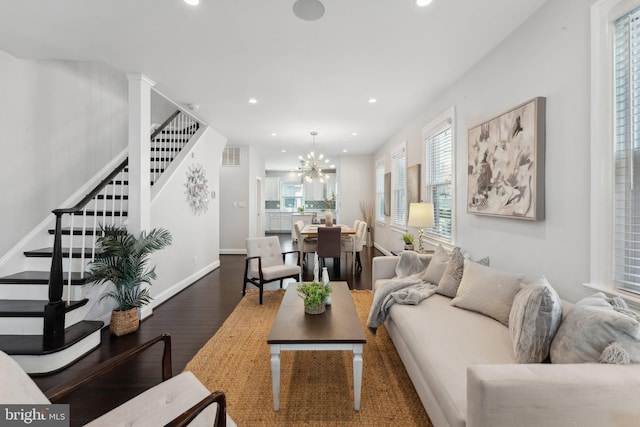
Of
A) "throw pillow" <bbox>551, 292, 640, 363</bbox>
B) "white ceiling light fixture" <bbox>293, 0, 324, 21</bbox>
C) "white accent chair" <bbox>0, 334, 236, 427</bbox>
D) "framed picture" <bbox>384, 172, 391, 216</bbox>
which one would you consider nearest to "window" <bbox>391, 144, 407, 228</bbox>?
"framed picture" <bbox>384, 172, 391, 216</bbox>

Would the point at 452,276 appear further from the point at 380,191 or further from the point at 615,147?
the point at 380,191

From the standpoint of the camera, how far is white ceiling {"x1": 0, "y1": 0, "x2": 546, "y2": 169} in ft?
7.02

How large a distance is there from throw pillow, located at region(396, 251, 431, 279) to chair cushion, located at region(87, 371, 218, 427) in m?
2.20

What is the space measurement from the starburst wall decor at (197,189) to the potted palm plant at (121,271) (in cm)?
166

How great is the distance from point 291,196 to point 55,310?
10193 millimetres

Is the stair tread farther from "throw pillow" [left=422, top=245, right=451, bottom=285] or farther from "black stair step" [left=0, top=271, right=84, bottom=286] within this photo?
"throw pillow" [left=422, top=245, right=451, bottom=285]

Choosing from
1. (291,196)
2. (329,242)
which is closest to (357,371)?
(329,242)

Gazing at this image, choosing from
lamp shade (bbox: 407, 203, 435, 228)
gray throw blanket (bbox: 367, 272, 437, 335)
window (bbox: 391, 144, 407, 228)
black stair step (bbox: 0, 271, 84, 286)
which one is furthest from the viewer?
window (bbox: 391, 144, 407, 228)

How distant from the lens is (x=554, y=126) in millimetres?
2025

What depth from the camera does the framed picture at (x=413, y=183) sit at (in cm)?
463

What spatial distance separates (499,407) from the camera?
1040 millimetres

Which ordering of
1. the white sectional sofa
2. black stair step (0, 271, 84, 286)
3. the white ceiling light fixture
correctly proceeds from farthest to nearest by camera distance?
black stair step (0, 271, 84, 286)
the white ceiling light fixture
the white sectional sofa

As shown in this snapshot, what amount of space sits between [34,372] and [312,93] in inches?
149

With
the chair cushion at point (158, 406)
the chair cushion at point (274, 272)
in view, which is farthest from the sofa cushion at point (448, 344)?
the chair cushion at point (274, 272)
